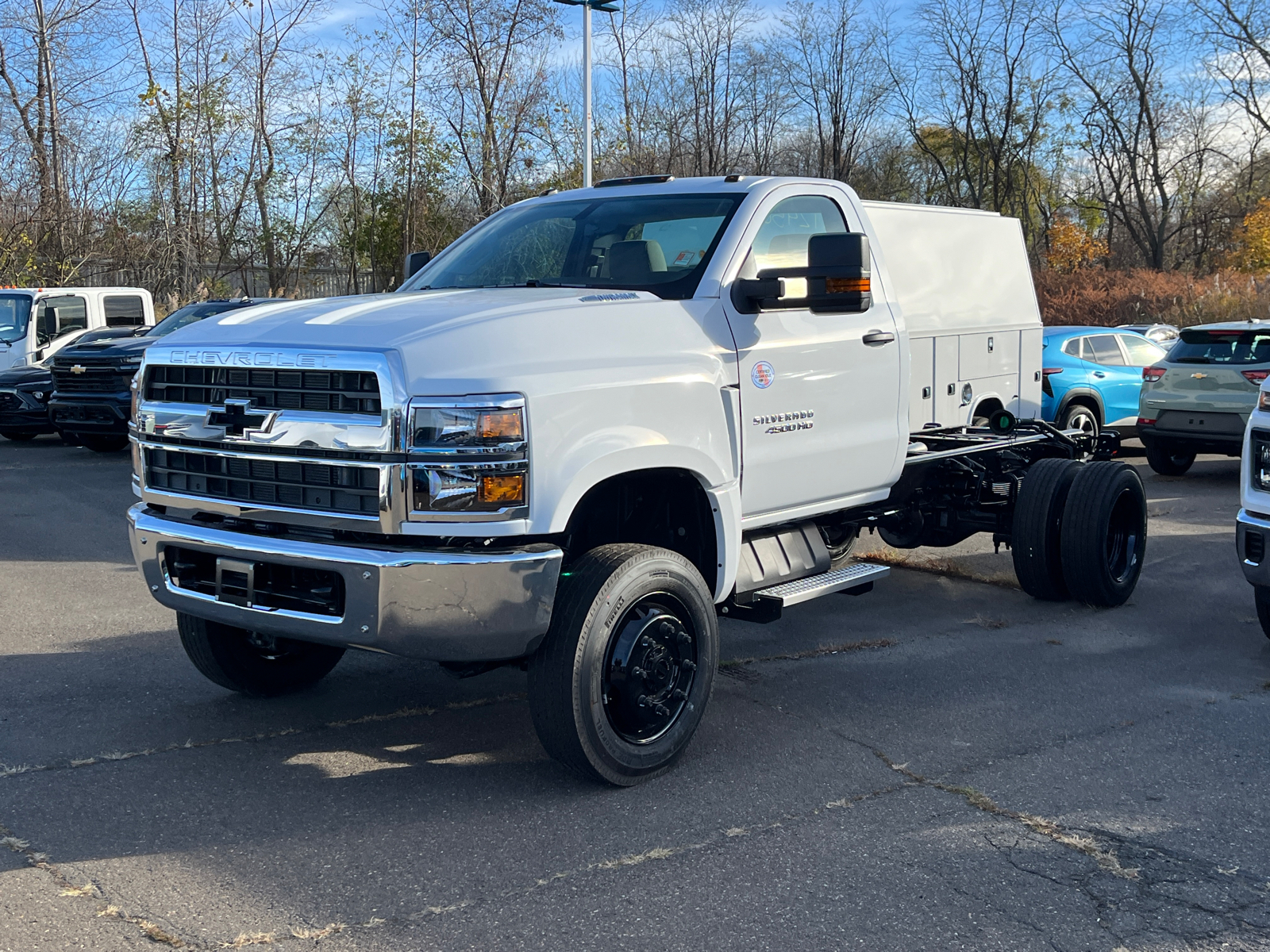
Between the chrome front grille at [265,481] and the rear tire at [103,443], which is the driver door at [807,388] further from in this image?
the rear tire at [103,443]

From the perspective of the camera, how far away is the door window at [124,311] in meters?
18.6

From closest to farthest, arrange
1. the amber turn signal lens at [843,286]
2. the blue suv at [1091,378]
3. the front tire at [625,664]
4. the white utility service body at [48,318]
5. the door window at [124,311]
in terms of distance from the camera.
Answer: the front tire at [625,664], the amber turn signal lens at [843,286], the blue suv at [1091,378], the white utility service body at [48,318], the door window at [124,311]

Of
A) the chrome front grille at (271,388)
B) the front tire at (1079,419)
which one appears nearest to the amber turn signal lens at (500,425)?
the chrome front grille at (271,388)

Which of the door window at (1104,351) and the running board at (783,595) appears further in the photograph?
the door window at (1104,351)

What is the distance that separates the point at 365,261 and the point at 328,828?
1183 inches

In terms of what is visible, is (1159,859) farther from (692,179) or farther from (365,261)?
(365,261)

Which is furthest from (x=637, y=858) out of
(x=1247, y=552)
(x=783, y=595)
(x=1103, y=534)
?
(x=1103, y=534)

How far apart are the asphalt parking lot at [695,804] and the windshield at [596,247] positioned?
1.87 m

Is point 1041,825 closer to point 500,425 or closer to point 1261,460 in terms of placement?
point 500,425

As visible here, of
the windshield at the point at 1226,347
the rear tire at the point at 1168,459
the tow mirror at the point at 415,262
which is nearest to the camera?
the tow mirror at the point at 415,262

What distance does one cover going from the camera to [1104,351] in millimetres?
15516

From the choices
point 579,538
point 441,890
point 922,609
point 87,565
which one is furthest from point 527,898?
point 87,565

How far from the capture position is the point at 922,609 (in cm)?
744

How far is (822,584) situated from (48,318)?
1605 centimetres
